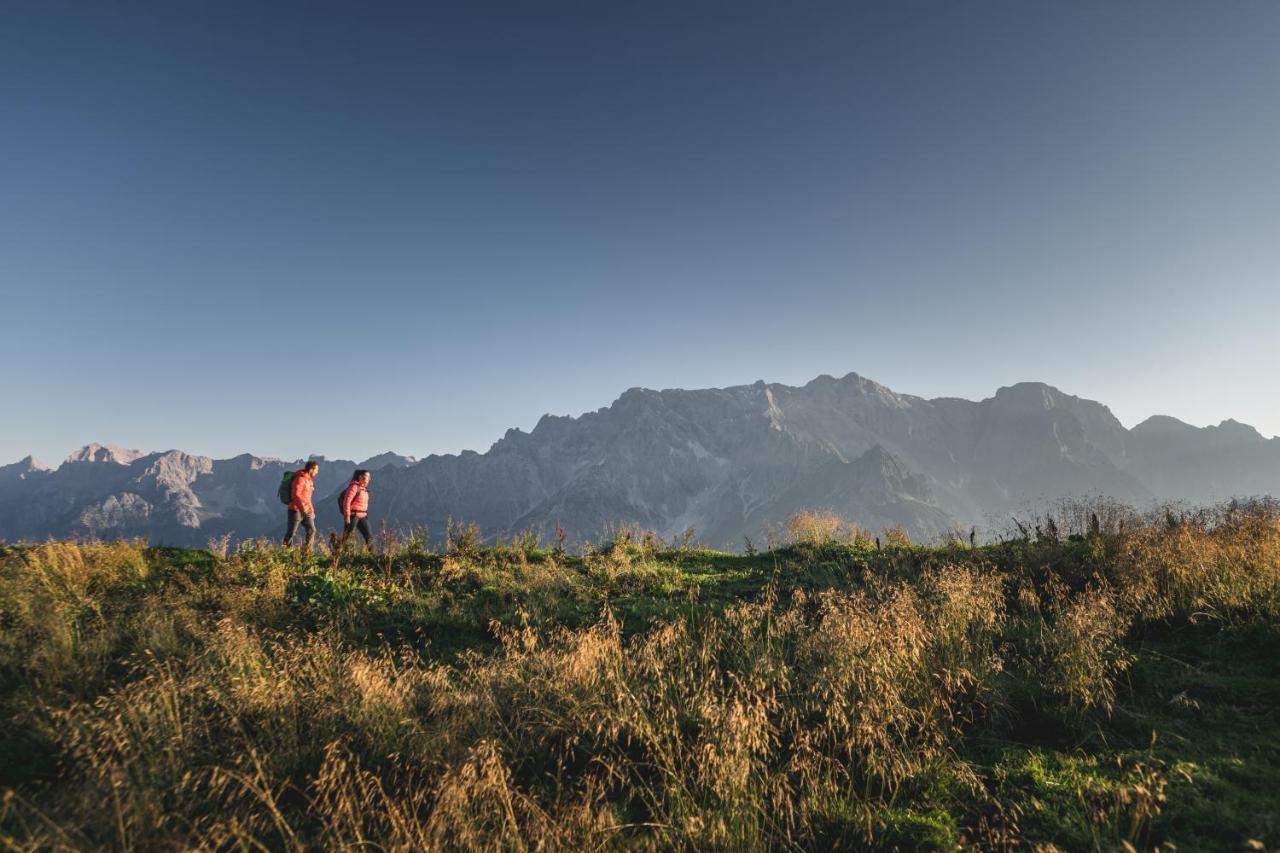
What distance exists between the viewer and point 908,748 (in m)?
5.07

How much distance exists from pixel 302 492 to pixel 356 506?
1442 millimetres

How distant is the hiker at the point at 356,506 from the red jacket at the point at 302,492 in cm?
79

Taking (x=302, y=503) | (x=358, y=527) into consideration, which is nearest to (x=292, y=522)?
(x=302, y=503)

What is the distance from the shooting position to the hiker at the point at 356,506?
14.2 m

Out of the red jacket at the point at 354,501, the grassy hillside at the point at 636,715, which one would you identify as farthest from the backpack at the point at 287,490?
the grassy hillside at the point at 636,715

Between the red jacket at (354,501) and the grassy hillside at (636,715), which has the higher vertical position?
the red jacket at (354,501)

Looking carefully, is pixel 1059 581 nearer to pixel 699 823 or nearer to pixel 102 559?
pixel 699 823

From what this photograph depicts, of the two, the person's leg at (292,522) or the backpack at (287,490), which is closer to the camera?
the person's leg at (292,522)

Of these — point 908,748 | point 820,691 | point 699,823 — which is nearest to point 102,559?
point 699,823

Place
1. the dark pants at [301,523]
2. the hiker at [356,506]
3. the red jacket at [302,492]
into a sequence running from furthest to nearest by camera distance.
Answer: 1. the red jacket at [302,492]
2. the hiker at [356,506]
3. the dark pants at [301,523]

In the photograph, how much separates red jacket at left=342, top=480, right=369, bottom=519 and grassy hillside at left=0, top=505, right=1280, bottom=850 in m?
4.51

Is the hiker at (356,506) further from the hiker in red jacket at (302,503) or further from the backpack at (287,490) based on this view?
the backpack at (287,490)

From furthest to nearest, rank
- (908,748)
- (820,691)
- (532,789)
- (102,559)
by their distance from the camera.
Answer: (102,559), (820,691), (908,748), (532,789)

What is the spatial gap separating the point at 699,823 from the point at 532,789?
Answer: 1.50 m
